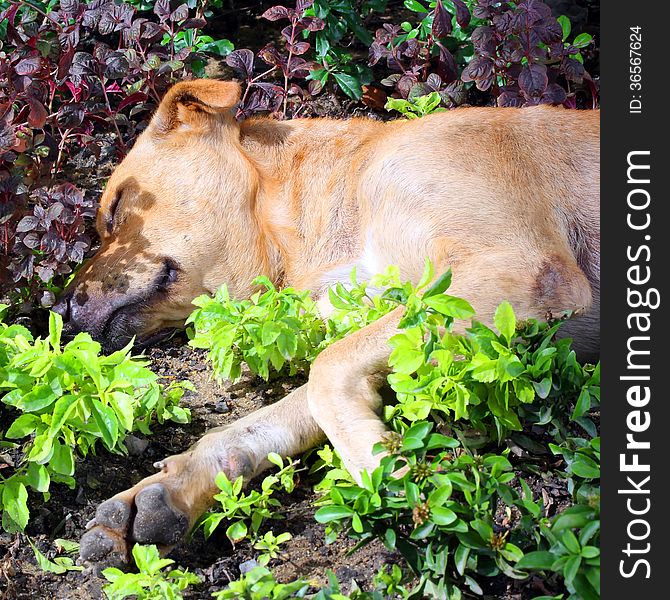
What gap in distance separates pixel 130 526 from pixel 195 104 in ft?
8.51

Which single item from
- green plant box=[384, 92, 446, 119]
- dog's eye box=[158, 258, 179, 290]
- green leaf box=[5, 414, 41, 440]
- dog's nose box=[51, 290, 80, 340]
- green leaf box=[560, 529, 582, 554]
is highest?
green plant box=[384, 92, 446, 119]

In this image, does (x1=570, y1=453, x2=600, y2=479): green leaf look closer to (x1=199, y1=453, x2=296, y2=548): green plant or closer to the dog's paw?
(x1=199, y1=453, x2=296, y2=548): green plant

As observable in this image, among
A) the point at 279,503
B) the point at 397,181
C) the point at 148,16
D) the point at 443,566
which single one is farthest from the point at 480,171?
the point at 148,16

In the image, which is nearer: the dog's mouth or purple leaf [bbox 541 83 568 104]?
the dog's mouth

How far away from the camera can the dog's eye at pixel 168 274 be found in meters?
4.93

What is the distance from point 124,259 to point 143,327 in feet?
1.25

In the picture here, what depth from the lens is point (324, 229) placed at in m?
4.89

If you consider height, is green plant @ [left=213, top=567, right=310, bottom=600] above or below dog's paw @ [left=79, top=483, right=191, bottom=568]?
above

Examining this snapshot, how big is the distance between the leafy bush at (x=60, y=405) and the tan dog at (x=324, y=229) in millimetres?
272

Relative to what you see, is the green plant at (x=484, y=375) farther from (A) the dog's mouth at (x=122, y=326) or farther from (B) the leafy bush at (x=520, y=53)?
(B) the leafy bush at (x=520, y=53)

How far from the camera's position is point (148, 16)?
24.0ft

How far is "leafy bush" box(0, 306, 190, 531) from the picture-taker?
353cm

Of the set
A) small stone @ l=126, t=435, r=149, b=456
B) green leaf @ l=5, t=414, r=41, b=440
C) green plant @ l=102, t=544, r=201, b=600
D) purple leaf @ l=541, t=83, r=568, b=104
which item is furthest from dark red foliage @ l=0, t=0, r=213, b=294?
purple leaf @ l=541, t=83, r=568, b=104

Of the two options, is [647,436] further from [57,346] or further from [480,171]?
[57,346]
